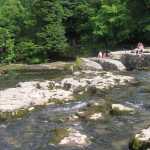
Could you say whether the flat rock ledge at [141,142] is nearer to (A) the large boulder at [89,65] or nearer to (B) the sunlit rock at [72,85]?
(B) the sunlit rock at [72,85]

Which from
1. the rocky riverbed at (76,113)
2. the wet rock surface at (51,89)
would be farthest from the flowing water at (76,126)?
the wet rock surface at (51,89)

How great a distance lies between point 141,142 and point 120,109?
6.82 meters

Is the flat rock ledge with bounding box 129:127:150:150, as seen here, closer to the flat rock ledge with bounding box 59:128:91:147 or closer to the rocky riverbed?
the rocky riverbed

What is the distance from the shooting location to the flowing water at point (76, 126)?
21094mm

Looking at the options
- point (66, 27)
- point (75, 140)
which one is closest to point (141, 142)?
point (75, 140)

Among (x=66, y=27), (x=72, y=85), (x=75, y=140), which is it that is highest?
(x=66, y=27)

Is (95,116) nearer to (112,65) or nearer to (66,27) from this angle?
(112,65)

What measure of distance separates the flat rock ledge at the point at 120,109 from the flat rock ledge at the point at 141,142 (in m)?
5.64

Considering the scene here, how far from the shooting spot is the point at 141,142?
18.7 metres

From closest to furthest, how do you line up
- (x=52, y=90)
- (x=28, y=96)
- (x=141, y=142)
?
(x=141, y=142), (x=28, y=96), (x=52, y=90)

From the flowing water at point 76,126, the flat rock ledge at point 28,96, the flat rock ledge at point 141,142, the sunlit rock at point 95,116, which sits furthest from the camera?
the flat rock ledge at point 28,96

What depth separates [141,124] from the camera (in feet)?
76.9

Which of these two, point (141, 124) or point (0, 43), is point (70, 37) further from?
point (141, 124)

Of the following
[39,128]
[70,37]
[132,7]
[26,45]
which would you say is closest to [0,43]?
[26,45]
